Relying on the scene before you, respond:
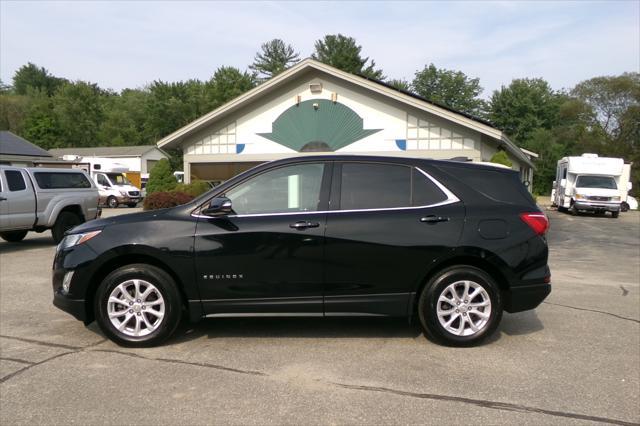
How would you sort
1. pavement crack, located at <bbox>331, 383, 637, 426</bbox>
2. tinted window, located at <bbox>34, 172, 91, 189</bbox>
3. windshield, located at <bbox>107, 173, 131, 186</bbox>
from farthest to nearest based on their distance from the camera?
windshield, located at <bbox>107, 173, 131, 186</bbox>
tinted window, located at <bbox>34, 172, 91, 189</bbox>
pavement crack, located at <bbox>331, 383, 637, 426</bbox>

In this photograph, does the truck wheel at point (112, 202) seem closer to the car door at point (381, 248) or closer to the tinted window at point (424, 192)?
the car door at point (381, 248)

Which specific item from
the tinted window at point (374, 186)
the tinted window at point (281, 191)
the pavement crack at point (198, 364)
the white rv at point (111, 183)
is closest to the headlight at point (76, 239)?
the pavement crack at point (198, 364)

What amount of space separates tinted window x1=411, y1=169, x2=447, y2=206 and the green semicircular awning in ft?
42.7

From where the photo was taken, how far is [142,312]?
4.85 m

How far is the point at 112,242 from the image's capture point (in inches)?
189

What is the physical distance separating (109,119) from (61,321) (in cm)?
7027

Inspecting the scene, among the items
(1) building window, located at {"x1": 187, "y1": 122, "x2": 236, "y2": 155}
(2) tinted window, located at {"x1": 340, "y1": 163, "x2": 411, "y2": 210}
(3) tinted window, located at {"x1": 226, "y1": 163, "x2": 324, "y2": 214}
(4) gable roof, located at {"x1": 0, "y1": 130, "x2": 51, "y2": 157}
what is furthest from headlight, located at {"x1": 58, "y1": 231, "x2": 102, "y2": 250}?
(4) gable roof, located at {"x1": 0, "y1": 130, "x2": 51, "y2": 157}

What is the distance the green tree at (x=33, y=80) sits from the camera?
3740 inches

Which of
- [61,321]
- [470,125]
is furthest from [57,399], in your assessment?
[470,125]

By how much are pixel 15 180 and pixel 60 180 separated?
3.53 ft

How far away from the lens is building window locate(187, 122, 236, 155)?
19547 millimetres

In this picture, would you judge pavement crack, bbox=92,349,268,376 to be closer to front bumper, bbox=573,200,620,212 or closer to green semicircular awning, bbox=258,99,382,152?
green semicircular awning, bbox=258,99,382,152

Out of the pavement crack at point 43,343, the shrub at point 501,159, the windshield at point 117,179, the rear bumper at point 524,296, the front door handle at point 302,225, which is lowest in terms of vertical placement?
the pavement crack at point 43,343

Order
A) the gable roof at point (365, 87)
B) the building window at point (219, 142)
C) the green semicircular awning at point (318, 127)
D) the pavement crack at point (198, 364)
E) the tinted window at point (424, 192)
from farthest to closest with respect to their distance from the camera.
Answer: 1. the building window at point (219, 142)
2. the green semicircular awning at point (318, 127)
3. the gable roof at point (365, 87)
4. the tinted window at point (424, 192)
5. the pavement crack at point (198, 364)
